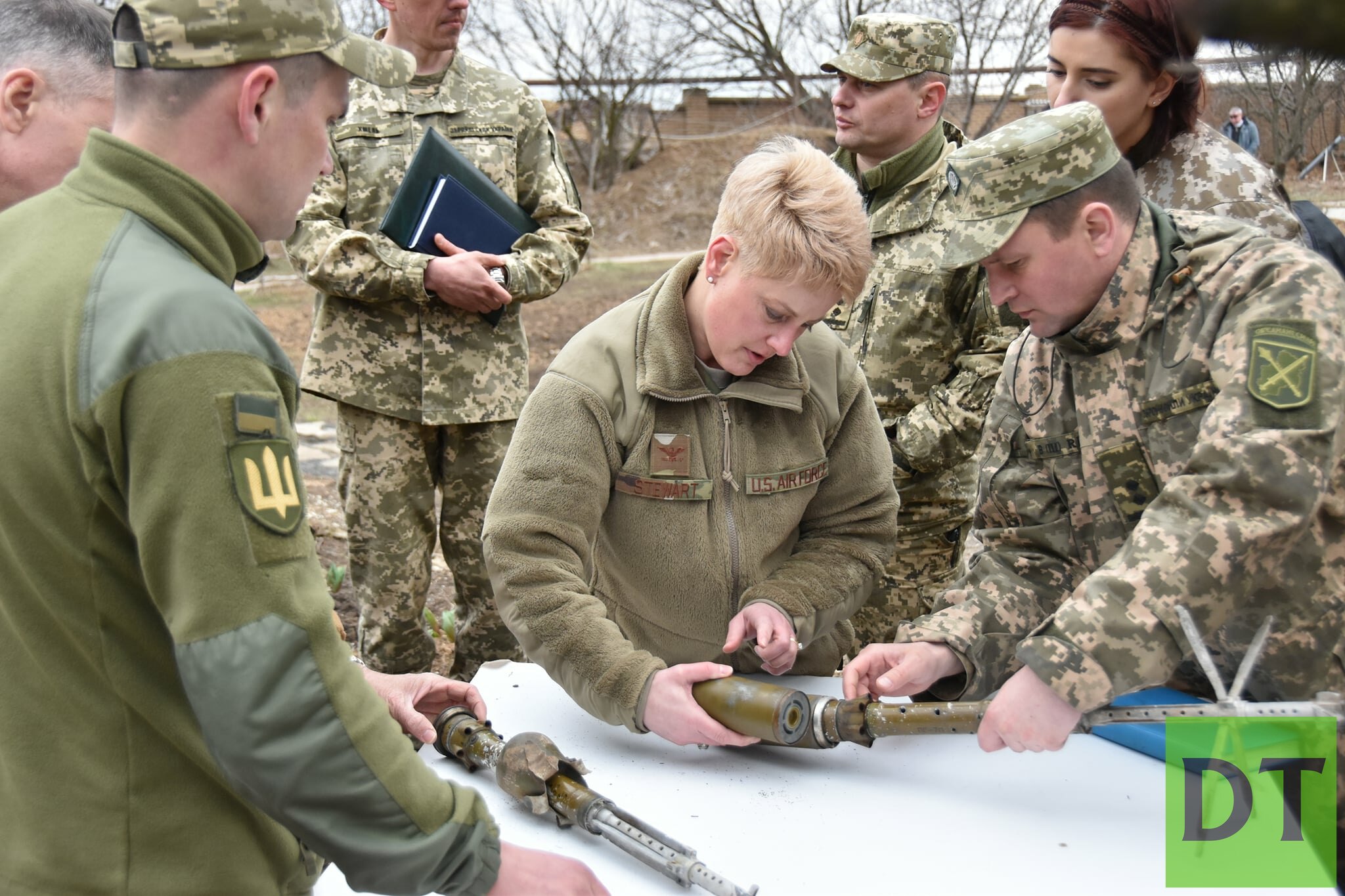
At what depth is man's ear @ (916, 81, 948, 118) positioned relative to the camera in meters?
3.43

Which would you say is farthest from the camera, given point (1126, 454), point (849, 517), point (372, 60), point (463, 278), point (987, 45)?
point (987, 45)

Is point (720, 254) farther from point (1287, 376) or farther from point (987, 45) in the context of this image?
point (987, 45)

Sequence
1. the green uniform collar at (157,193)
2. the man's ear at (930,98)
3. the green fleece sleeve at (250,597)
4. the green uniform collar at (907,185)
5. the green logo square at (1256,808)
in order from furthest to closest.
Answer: the man's ear at (930,98)
the green uniform collar at (907,185)
the green logo square at (1256,808)
the green uniform collar at (157,193)
the green fleece sleeve at (250,597)

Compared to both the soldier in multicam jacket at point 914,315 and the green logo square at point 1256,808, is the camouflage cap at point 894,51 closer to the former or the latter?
the soldier in multicam jacket at point 914,315

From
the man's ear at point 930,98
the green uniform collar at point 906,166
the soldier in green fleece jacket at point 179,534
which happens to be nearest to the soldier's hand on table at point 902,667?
the soldier in green fleece jacket at point 179,534

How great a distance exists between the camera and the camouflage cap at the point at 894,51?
3414mm

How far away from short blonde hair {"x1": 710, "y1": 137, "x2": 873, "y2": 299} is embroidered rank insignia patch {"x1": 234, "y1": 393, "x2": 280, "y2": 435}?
3.46 ft

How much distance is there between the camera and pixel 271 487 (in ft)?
3.83

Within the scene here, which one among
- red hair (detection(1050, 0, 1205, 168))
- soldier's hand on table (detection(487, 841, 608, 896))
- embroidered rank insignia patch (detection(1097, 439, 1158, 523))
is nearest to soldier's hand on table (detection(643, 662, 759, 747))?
soldier's hand on table (detection(487, 841, 608, 896))

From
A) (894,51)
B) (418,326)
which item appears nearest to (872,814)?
(418,326)

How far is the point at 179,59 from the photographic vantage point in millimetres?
1219

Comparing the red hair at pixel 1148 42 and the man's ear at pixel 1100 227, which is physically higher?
the red hair at pixel 1148 42

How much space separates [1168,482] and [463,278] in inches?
84.5

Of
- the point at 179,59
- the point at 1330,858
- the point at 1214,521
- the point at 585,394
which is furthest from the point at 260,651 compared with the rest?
the point at 1330,858
